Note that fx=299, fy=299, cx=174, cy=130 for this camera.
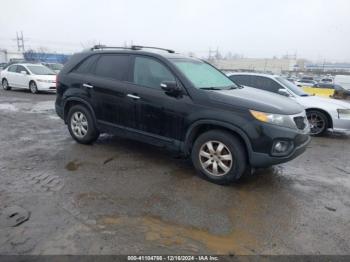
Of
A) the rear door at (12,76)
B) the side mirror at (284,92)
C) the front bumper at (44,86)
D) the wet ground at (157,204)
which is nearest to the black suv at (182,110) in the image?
the wet ground at (157,204)

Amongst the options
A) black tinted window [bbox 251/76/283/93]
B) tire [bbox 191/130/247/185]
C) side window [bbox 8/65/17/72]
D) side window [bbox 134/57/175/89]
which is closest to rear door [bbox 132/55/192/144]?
side window [bbox 134/57/175/89]

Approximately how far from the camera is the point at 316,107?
7.61m

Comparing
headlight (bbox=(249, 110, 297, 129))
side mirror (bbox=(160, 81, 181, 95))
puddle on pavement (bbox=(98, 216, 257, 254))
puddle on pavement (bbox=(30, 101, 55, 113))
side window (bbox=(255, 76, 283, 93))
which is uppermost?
side mirror (bbox=(160, 81, 181, 95))

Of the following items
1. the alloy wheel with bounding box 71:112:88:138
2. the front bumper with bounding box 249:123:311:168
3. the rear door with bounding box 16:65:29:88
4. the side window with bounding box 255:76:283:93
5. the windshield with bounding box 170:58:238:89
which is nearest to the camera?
the front bumper with bounding box 249:123:311:168

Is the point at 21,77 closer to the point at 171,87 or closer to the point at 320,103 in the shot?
the point at 171,87

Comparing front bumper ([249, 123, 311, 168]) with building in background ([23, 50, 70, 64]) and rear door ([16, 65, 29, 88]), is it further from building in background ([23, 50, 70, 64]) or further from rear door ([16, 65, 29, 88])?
building in background ([23, 50, 70, 64])

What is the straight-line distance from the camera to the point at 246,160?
4105mm

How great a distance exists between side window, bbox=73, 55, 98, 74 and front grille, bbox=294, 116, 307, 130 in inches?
145

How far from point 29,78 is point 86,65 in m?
11.0

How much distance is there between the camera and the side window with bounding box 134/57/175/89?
469cm

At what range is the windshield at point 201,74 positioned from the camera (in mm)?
4637

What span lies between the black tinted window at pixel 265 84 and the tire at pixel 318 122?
3.51ft

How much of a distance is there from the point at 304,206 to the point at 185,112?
6.60 ft

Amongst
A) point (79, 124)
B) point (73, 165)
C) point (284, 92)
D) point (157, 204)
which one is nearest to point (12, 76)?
point (79, 124)
